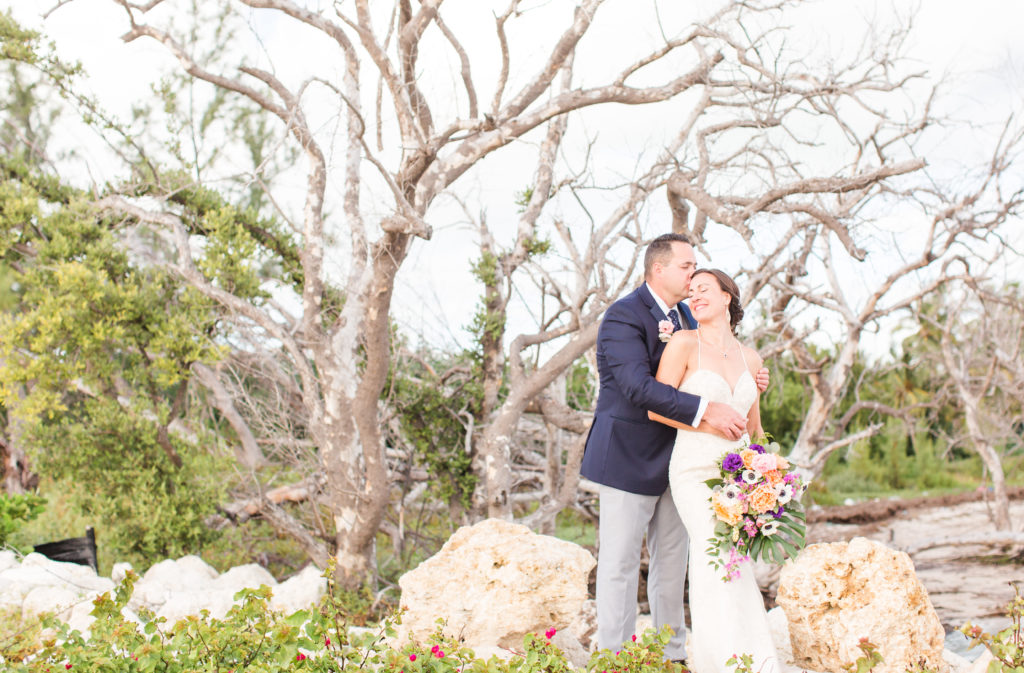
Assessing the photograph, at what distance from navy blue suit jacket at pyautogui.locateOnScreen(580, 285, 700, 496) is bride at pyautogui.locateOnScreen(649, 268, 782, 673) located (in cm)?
16

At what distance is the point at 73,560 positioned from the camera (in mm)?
8586

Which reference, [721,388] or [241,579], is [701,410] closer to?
[721,388]

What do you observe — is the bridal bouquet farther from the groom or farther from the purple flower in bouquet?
the groom

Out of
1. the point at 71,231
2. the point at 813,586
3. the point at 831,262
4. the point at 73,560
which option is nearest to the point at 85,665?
the point at 813,586

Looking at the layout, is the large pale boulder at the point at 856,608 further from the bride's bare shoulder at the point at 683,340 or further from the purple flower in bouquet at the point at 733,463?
the bride's bare shoulder at the point at 683,340

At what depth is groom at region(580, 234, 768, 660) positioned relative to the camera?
4289 mm

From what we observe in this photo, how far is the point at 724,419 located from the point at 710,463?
27 cm

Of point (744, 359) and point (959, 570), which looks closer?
point (744, 359)

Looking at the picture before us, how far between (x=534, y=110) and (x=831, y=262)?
5586 millimetres

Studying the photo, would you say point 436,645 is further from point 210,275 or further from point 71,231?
point 71,231

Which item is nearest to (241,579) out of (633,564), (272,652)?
(272,652)

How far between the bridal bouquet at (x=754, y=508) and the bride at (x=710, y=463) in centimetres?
9

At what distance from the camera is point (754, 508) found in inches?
152

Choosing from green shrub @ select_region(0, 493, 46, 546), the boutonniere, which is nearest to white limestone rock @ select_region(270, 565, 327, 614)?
green shrub @ select_region(0, 493, 46, 546)
